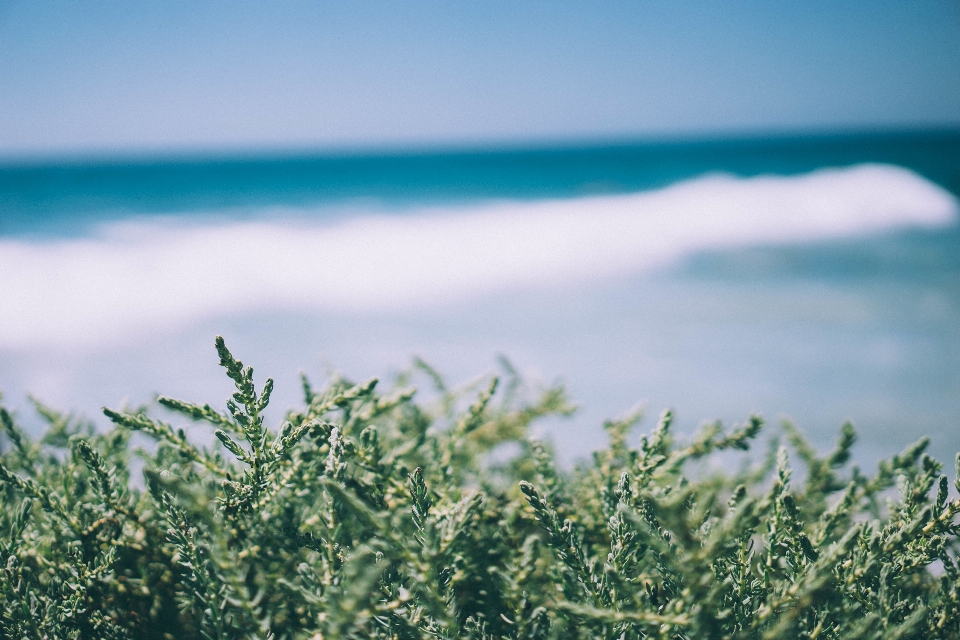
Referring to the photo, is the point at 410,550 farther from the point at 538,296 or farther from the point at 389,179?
the point at 389,179

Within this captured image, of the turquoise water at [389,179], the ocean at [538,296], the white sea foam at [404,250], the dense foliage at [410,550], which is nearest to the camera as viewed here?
the dense foliage at [410,550]

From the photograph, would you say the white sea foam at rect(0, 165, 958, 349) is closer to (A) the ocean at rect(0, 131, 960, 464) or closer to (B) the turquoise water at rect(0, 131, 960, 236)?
(A) the ocean at rect(0, 131, 960, 464)

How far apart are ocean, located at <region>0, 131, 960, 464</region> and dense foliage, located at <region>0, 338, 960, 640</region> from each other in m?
0.59

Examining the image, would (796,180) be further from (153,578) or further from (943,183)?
(153,578)

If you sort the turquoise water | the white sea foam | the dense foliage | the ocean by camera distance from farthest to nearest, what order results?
the turquoise water
the white sea foam
the ocean
the dense foliage

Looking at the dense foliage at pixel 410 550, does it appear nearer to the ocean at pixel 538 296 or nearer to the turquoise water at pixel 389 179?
the ocean at pixel 538 296

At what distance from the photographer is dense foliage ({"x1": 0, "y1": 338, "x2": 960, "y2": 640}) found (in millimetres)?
633

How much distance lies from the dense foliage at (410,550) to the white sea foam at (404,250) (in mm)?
6769

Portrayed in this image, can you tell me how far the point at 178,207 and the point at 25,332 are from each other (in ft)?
58.6

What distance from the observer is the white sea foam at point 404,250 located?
8062 millimetres

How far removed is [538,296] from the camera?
9648 millimetres

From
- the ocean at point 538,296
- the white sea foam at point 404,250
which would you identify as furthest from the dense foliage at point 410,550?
the white sea foam at point 404,250

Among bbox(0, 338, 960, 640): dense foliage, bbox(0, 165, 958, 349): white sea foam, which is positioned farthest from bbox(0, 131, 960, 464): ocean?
bbox(0, 338, 960, 640): dense foliage

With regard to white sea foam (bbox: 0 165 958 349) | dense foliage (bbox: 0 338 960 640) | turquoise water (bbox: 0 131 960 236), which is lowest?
dense foliage (bbox: 0 338 960 640)
